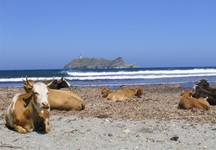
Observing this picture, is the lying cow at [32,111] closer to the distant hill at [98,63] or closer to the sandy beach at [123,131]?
the sandy beach at [123,131]

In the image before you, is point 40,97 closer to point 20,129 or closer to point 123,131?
point 20,129

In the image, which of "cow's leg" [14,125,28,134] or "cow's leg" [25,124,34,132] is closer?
"cow's leg" [14,125,28,134]

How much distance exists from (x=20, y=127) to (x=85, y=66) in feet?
458

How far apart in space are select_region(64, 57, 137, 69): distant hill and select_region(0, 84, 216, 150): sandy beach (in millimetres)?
131598

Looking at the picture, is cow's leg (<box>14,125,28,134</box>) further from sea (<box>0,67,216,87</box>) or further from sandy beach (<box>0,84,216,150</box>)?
sea (<box>0,67,216,87</box>)

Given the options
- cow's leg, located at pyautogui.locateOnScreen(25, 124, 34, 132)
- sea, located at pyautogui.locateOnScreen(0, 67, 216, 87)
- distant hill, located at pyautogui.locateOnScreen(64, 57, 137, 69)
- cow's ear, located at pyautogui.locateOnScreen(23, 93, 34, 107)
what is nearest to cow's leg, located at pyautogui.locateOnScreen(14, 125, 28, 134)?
cow's leg, located at pyautogui.locateOnScreen(25, 124, 34, 132)

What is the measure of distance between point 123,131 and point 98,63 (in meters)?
139

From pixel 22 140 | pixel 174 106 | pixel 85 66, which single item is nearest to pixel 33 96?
pixel 22 140

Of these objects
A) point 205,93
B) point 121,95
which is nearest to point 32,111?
point 205,93

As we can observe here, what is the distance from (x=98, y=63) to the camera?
152m

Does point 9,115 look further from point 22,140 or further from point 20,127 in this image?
point 22,140

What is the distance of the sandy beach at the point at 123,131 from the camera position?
10836 millimetres

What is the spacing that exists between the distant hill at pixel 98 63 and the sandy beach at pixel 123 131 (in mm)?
131598

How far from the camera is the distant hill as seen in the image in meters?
150
